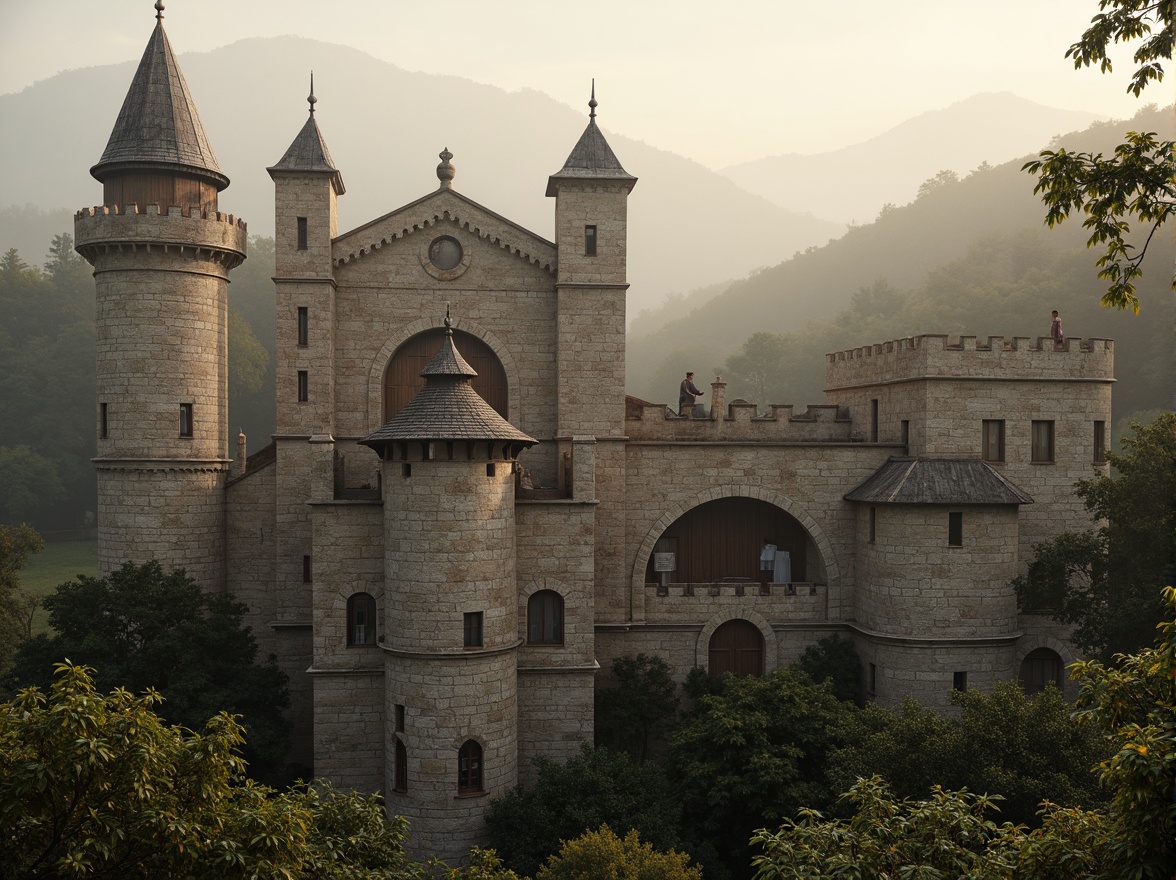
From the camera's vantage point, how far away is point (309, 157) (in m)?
26.5

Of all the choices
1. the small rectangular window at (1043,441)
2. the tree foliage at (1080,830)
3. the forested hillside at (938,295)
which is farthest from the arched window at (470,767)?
the forested hillside at (938,295)

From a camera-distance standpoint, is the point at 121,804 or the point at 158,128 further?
the point at 158,128

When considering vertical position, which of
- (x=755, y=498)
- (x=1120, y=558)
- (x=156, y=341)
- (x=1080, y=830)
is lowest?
(x=1080, y=830)

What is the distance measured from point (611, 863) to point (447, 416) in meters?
10.7

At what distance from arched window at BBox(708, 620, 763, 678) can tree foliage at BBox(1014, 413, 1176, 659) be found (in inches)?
309

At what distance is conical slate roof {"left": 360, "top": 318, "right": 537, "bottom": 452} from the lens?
71.8ft

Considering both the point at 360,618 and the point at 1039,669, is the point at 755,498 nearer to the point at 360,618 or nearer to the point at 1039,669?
the point at 1039,669

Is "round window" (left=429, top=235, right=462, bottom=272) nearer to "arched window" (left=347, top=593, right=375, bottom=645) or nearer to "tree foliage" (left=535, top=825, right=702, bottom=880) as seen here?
"arched window" (left=347, top=593, right=375, bottom=645)

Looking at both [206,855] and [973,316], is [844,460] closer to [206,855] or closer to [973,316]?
[206,855]

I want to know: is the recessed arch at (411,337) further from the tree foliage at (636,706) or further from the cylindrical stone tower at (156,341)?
the tree foliage at (636,706)

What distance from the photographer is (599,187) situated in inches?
1064

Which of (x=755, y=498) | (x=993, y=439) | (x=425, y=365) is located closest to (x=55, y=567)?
(x=425, y=365)

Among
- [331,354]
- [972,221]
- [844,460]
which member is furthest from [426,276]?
[972,221]

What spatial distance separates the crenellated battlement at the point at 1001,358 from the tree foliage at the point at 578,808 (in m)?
14.4
